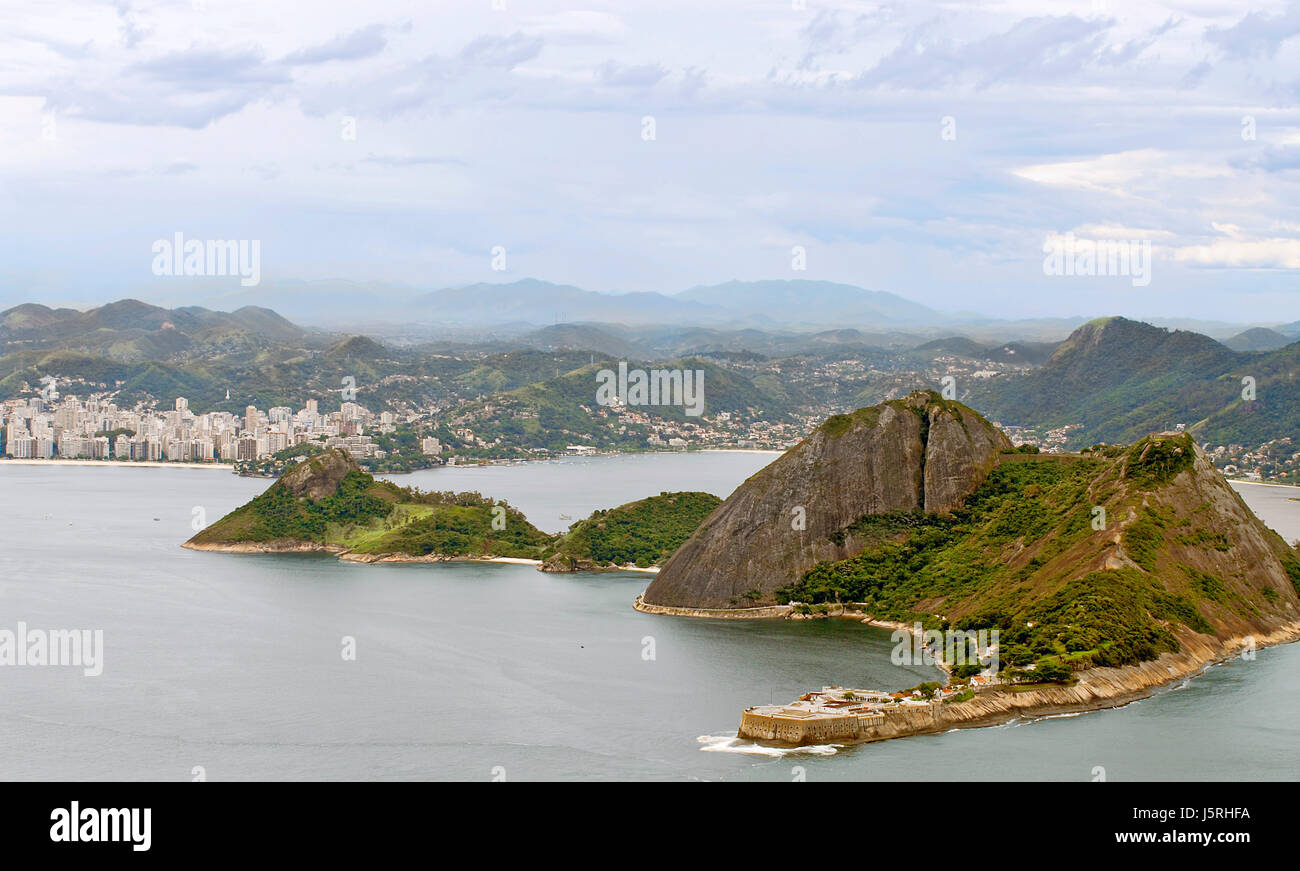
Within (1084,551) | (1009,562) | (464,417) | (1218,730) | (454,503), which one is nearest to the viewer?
(1218,730)

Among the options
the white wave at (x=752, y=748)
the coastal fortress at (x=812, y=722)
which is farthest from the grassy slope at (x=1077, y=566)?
the white wave at (x=752, y=748)

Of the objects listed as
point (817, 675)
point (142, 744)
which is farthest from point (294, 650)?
point (817, 675)

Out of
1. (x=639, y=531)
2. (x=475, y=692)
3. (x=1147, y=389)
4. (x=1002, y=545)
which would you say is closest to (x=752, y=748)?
(x=475, y=692)

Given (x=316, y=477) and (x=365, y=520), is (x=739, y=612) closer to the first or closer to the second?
(x=365, y=520)

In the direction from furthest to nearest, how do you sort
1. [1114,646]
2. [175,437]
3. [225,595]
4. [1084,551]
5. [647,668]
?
1. [175,437]
2. [225,595]
3. [1084,551]
4. [647,668]
5. [1114,646]

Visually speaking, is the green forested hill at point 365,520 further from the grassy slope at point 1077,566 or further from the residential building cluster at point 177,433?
the residential building cluster at point 177,433

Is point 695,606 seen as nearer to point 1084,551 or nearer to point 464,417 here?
point 1084,551
